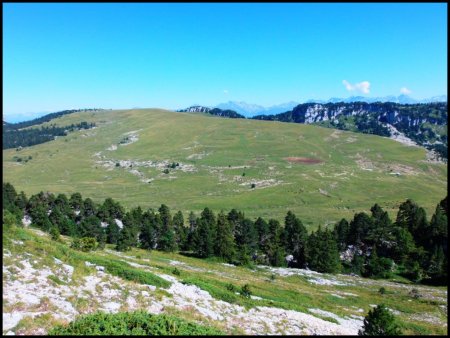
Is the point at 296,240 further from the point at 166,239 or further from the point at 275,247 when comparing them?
the point at 166,239

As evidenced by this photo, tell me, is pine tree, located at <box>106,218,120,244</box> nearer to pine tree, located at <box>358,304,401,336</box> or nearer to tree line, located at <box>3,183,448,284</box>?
tree line, located at <box>3,183,448,284</box>

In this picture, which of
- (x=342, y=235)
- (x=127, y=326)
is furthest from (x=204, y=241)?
(x=127, y=326)

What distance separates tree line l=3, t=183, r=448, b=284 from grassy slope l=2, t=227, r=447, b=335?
7.53 meters

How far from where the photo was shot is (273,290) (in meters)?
47.1

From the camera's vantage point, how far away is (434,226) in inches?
3607

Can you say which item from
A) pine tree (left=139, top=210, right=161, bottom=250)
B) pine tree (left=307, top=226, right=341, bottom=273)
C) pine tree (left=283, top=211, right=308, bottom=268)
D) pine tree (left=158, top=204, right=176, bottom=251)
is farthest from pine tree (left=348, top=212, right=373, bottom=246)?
pine tree (left=139, top=210, right=161, bottom=250)

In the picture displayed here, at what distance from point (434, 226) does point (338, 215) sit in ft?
217

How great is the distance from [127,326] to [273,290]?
3418 centimetres

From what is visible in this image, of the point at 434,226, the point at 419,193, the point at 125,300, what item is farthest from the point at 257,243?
the point at 419,193

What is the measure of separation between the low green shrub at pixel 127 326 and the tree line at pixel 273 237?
2095 inches

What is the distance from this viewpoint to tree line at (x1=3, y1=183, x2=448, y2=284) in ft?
260

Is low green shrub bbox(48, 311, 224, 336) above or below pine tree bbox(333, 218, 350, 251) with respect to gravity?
above

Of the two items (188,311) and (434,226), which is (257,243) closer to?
(434,226)

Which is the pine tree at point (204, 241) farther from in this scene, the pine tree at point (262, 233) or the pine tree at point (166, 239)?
the pine tree at point (262, 233)
